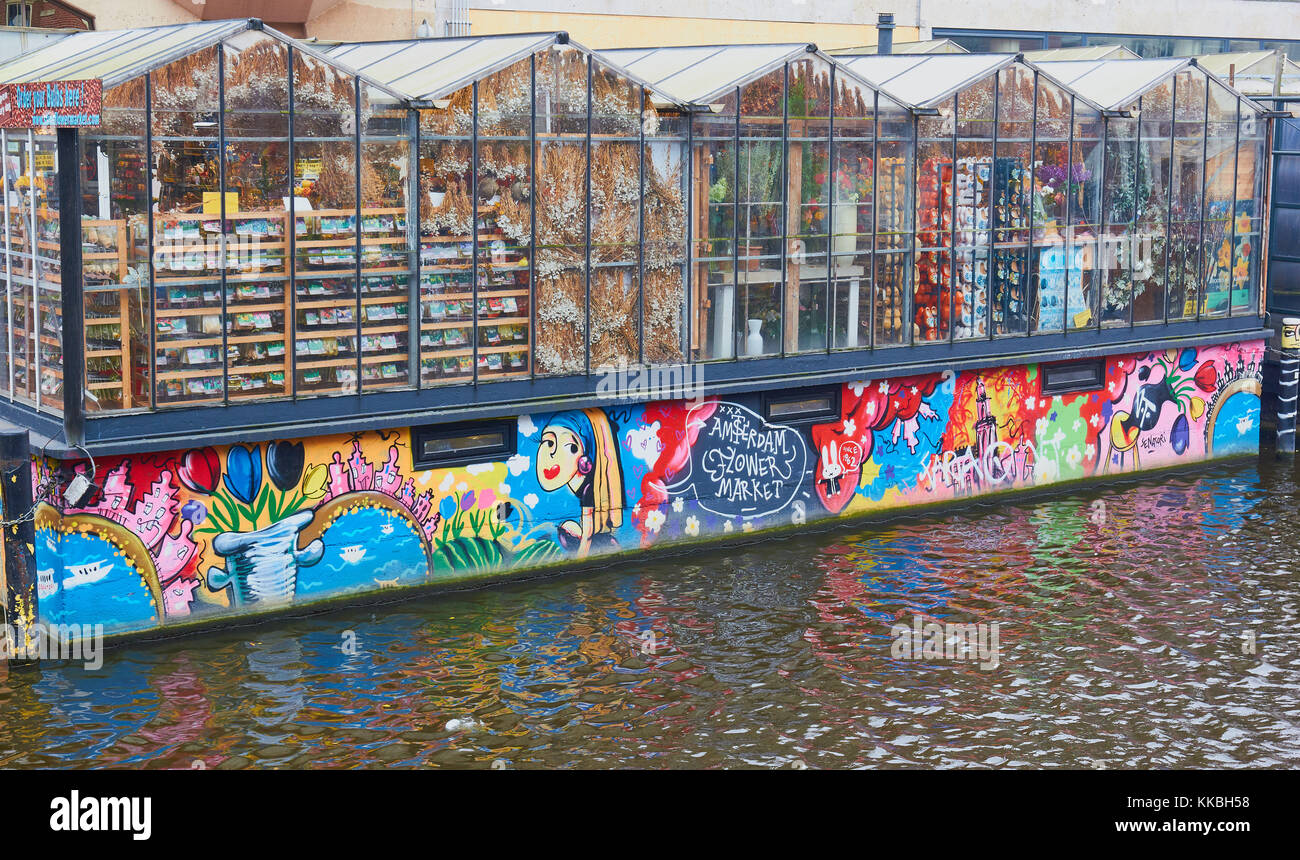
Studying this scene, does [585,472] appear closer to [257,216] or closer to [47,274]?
[257,216]

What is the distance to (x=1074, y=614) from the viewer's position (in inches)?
653

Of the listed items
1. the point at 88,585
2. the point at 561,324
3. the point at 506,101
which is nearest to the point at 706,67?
the point at 506,101

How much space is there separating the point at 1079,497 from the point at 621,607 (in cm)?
815

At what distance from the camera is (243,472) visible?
15.7 meters

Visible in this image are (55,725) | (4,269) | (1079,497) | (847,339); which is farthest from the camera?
(1079,497)

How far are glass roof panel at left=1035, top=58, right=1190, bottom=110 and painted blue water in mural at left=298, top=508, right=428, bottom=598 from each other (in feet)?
36.8

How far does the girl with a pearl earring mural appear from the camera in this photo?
17.9m

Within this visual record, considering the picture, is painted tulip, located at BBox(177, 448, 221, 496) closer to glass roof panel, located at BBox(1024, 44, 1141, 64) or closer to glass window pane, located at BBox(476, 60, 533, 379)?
glass window pane, located at BBox(476, 60, 533, 379)

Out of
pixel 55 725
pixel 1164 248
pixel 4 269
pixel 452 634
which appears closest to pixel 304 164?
pixel 4 269

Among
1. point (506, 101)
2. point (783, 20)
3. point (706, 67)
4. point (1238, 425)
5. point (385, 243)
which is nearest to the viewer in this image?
point (385, 243)

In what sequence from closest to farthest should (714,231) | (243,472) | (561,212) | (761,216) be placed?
(243,472), (561,212), (714,231), (761,216)

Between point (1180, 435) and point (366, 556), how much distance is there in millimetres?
13019

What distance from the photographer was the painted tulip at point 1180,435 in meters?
23.5

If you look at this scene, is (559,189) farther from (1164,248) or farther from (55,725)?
(1164,248)
